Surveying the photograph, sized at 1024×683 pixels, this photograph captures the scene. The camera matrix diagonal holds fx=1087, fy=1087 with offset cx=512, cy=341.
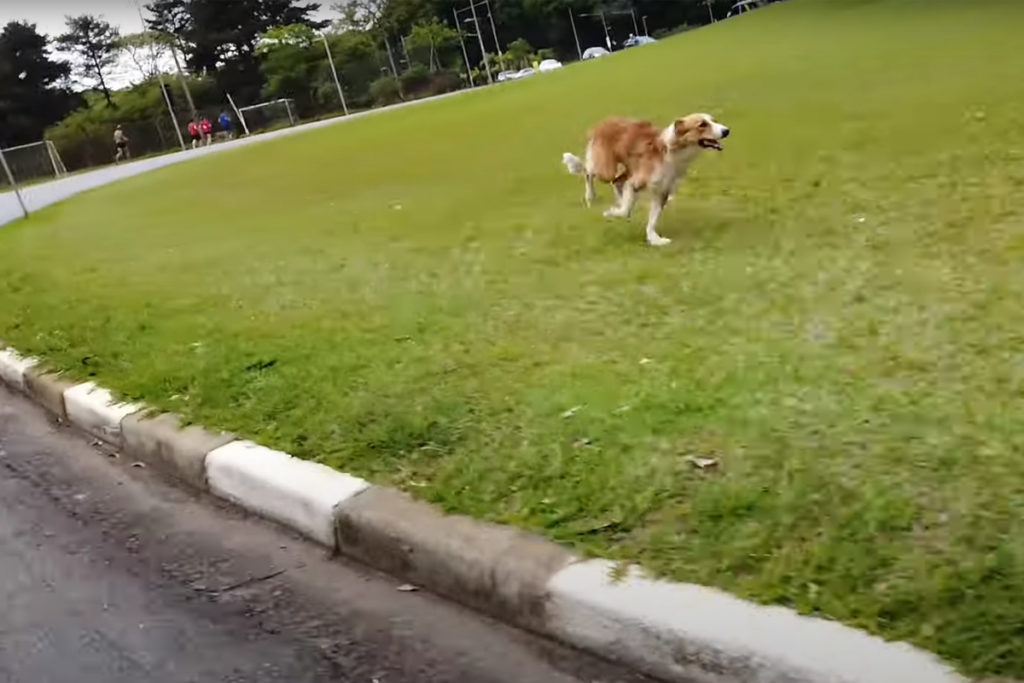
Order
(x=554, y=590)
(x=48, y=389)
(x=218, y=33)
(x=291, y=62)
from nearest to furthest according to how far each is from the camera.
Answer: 1. (x=554, y=590)
2. (x=48, y=389)
3. (x=291, y=62)
4. (x=218, y=33)

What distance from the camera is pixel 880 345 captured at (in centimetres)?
459

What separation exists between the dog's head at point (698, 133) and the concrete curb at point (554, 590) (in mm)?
4432

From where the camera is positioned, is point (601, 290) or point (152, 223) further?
point (152, 223)

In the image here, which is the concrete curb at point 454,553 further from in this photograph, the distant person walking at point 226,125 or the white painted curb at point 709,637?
the distant person walking at point 226,125

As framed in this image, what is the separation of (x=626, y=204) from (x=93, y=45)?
76150 millimetres

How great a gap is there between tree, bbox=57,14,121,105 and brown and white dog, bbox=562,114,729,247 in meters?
72.4

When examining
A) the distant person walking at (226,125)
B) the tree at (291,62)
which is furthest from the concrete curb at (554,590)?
the tree at (291,62)

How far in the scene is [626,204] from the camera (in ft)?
28.1

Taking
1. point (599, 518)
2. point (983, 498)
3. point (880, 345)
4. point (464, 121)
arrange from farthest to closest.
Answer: point (464, 121) → point (880, 345) → point (599, 518) → point (983, 498)

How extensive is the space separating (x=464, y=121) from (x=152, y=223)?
953 cm

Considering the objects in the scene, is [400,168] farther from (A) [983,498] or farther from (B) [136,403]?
(A) [983,498]

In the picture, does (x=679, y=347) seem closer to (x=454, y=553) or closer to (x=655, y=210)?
(x=454, y=553)

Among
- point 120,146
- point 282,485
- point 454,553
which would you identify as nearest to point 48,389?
point 282,485

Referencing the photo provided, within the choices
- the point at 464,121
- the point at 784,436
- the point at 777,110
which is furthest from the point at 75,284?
the point at 464,121
